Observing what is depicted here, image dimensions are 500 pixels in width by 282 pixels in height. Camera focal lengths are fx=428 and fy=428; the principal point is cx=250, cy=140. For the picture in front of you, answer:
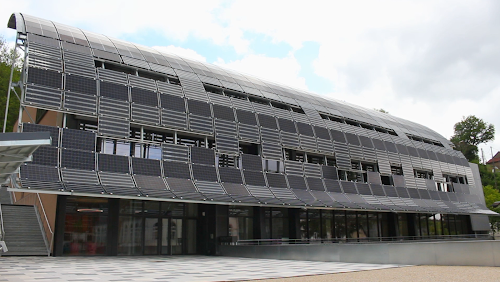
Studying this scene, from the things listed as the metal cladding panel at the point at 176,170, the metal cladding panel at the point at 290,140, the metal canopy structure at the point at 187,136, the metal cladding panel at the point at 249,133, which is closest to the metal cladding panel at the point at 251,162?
the metal canopy structure at the point at 187,136

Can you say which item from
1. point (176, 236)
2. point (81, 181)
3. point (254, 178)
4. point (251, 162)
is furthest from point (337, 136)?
point (81, 181)

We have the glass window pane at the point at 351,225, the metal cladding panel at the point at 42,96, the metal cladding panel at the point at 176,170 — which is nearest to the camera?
the metal cladding panel at the point at 42,96

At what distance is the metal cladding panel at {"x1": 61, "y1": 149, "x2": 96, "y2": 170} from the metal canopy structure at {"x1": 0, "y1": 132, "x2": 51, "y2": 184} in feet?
31.1

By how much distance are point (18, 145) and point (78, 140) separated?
12.7 meters

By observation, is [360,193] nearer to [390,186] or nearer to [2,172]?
[390,186]

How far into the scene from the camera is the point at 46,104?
68.9 feet

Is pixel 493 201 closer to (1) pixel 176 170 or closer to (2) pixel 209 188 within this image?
(2) pixel 209 188

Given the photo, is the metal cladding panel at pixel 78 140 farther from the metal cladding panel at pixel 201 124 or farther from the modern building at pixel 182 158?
the metal cladding panel at pixel 201 124

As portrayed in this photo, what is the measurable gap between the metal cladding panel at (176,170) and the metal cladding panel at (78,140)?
407 centimetres

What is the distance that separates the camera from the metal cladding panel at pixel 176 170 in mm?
23812

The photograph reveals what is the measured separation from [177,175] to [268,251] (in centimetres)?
654

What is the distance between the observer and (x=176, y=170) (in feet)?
79.3

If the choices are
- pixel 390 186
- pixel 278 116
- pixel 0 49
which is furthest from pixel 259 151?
pixel 0 49

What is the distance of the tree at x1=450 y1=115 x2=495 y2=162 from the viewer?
321 feet
